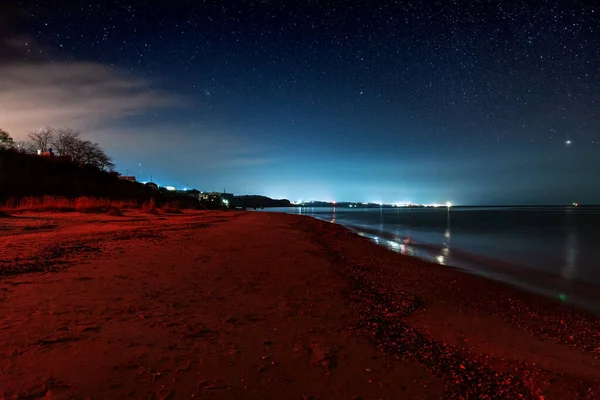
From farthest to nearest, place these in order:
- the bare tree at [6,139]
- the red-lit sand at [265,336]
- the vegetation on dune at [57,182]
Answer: the bare tree at [6,139] → the vegetation on dune at [57,182] → the red-lit sand at [265,336]

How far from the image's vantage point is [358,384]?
329 centimetres

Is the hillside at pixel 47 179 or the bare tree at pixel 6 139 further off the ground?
the bare tree at pixel 6 139

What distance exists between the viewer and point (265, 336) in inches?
170

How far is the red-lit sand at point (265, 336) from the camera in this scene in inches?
125

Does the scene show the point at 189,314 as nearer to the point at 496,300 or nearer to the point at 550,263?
the point at 496,300

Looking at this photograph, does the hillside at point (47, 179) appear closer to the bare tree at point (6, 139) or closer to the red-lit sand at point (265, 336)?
the bare tree at point (6, 139)

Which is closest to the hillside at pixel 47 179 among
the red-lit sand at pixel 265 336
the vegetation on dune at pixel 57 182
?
the vegetation on dune at pixel 57 182

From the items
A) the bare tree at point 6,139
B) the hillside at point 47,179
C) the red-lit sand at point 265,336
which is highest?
the bare tree at point 6,139

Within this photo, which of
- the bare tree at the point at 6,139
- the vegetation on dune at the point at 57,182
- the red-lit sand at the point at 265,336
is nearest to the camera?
the red-lit sand at the point at 265,336

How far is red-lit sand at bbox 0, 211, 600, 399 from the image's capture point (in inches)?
125

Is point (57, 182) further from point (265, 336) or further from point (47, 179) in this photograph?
point (265, 336)

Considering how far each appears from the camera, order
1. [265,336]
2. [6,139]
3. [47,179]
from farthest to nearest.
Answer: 1. [6,139]
2. [47,179]
3. [265,336]

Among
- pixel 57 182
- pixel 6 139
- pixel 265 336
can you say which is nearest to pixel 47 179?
pixel 57 182

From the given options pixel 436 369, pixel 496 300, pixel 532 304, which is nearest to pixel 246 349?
pixel 436 369
